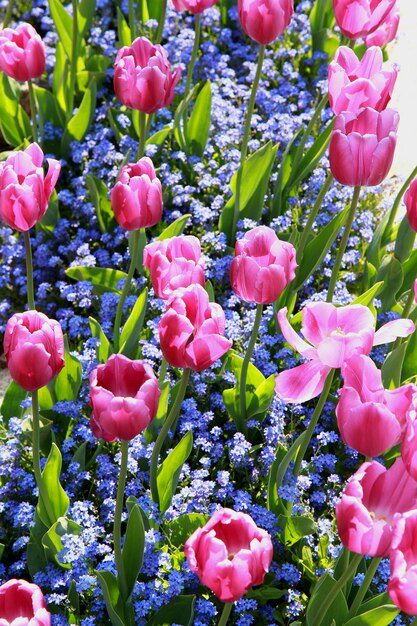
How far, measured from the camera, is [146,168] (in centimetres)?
252

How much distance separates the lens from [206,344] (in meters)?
1.98

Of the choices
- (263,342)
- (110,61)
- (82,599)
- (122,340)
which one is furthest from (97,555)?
(110,61)

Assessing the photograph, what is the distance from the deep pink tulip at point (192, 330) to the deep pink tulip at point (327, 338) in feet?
0.58

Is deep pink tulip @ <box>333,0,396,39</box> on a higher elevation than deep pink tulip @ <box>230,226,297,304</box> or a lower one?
higher

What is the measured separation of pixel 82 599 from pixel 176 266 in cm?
99

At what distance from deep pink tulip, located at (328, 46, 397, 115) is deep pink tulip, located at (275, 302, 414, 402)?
674 mm

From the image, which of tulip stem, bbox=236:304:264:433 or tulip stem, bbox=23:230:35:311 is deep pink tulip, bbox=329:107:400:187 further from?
tulip stem, bbox=23:230:35:311

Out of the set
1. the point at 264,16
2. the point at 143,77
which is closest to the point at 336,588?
the point at 143,77

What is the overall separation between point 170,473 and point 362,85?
1.18 meters

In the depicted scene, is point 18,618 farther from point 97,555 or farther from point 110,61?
point 110,61

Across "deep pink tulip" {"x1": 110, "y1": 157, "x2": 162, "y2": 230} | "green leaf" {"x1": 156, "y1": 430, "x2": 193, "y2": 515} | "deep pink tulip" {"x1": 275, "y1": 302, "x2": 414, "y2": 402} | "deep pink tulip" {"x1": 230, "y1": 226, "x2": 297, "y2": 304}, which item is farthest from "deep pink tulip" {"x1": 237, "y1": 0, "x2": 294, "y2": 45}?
"green leaf" {"x1": 156, "y1": 430, "x2": 193, "y2": 515}

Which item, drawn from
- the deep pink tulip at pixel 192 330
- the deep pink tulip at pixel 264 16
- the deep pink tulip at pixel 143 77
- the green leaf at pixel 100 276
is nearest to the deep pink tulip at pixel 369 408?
the deep pink tulip at pixel 192 330

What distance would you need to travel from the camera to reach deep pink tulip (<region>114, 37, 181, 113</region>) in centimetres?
281

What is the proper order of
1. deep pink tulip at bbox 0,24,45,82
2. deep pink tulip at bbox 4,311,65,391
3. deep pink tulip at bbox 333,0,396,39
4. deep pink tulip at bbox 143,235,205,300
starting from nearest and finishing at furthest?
deep pink tulip at bbox 4,311,65,391
deep pink tulip at bbox 143,235,205,300
deep pink tulip at bbox 333,0,396,39
deep pink tulip at bbox 0,24,45,82
